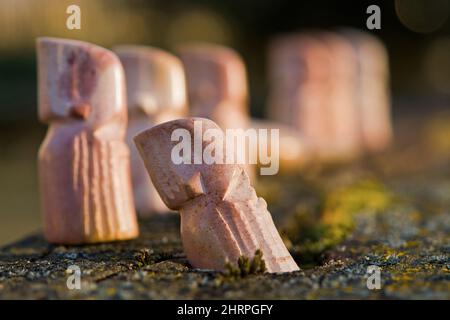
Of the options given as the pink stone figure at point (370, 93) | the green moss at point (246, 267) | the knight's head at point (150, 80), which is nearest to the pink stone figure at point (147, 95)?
the knight's head at point (150, 80)

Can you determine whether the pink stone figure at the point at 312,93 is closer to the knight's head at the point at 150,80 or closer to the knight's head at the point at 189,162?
the knight's head at the point at 150,80

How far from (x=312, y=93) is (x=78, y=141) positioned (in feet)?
29.4

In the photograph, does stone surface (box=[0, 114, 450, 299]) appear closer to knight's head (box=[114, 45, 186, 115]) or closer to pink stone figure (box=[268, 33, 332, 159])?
knight's head (box=[114, 45, 186, 115])

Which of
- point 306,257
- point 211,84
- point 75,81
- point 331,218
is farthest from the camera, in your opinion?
point 211,84

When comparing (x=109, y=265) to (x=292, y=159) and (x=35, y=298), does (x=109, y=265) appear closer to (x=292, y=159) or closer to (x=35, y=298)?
(x=35, y=298)

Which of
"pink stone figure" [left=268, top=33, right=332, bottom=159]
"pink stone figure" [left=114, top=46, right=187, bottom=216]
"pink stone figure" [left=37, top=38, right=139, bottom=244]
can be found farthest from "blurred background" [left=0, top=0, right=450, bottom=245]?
"pink stone figure" [left=37, top=38, right=139, bottom=244]

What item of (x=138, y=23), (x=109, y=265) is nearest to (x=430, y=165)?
(x=109, y=265)

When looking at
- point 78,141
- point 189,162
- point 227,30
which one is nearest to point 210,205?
point 189,162

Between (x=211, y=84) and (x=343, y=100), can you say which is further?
(x=343, y=100)

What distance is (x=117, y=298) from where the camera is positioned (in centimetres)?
446

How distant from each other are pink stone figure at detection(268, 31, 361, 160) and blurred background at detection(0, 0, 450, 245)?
22.9 ft

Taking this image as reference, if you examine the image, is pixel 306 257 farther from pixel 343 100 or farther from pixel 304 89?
pixel 343 100

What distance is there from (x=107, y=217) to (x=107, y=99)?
922 millimetres

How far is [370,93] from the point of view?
17.3 meters
